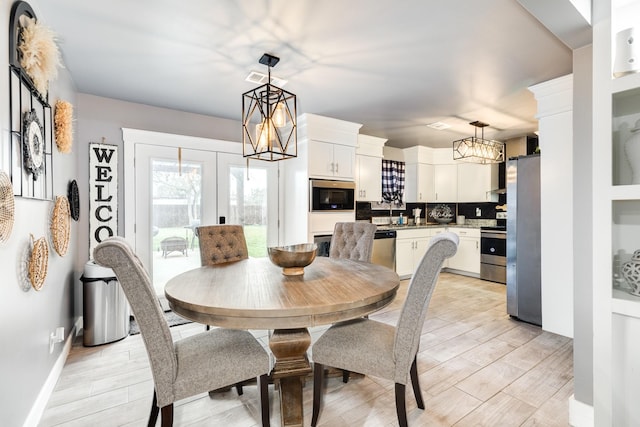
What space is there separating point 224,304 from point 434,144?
516cm

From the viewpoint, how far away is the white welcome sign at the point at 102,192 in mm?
3160

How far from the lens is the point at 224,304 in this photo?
130cm

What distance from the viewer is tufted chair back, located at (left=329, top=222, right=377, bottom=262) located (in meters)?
2.66

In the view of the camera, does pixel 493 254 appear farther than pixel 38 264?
Yes

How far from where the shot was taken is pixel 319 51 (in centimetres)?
228

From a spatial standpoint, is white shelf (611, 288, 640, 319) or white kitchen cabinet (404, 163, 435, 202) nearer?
white shelf (611, 288, 640, 319)

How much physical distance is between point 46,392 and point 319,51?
294cm

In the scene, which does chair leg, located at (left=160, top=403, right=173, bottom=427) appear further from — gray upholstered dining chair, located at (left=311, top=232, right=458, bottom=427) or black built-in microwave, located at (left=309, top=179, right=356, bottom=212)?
black built-in microwave, located at (left=309, top=179, right=356, bottom=212)

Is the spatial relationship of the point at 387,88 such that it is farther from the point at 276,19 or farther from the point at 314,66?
the point at 276,19

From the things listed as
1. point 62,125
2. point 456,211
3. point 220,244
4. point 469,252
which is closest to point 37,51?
point 62,125

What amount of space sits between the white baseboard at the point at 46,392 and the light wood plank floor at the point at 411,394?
36mm

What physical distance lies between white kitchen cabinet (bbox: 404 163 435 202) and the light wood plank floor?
10.2 feet

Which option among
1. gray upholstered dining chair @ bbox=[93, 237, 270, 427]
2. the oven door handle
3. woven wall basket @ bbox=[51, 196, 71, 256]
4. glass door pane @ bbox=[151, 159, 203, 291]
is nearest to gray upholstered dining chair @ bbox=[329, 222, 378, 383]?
gray upholstered dining chair @ bbox=[93, 237, 270, 427]

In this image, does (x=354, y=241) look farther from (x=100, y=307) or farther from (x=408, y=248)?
(x=408, y=248)
